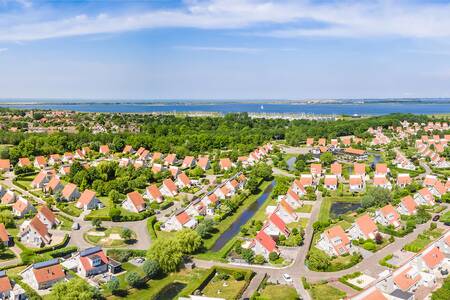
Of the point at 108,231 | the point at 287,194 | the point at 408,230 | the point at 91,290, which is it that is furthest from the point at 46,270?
the point at 408,230

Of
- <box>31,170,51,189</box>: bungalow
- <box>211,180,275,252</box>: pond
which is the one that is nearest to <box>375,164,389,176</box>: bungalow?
<box>211,180,275,252</box>: pond

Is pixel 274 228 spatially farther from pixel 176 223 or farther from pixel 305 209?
pixel 305 209

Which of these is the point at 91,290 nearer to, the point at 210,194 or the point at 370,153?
the point at 210,194

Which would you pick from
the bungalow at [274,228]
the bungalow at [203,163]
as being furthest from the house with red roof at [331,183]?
the bungalow at [203,163]

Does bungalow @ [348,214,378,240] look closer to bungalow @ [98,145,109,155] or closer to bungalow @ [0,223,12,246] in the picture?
bungalow @ [0,223,12,246]

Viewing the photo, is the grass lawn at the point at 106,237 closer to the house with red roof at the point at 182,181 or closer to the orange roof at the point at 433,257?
the house with red roof at the point at 182,181

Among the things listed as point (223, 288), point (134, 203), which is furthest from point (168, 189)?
point (223, 288)
